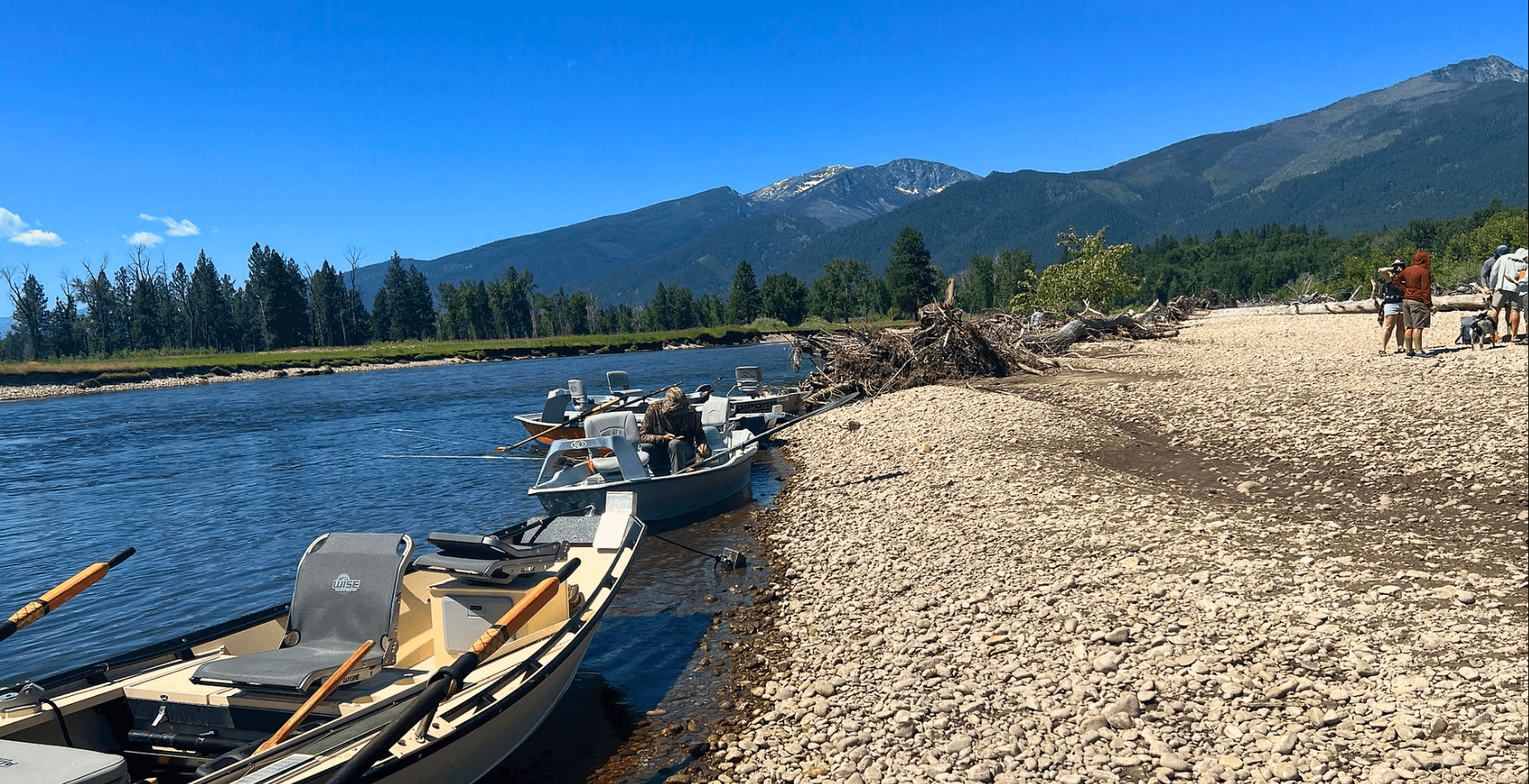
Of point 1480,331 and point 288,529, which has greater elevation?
point 1480,331

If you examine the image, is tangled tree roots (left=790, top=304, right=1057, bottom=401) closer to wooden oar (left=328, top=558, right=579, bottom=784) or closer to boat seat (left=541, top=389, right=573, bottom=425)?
boat seat (left=541, top=389, right=573, bottom=425)

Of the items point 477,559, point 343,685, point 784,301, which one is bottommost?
point 343,685

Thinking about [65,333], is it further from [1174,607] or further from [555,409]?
[1174,607]

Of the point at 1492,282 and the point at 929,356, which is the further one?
the point at 929,356

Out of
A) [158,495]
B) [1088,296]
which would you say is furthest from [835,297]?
[158,495]

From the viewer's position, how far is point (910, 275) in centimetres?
13350

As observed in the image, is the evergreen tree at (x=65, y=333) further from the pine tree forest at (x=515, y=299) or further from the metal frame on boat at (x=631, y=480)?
the metal frame on boat at (x=631, y=480)

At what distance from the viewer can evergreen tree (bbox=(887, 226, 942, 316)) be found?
434ft

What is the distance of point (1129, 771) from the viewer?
219 inches

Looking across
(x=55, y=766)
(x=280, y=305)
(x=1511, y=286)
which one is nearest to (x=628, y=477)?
(x=55, y=766)

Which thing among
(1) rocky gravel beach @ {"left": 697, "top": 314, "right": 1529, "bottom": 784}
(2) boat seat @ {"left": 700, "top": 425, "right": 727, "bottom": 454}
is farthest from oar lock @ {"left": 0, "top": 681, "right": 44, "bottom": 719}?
(2) boat seat @ {"left": 700, "top": 425, "right": 727, "bottom": 454}

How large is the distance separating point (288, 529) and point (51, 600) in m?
12.3

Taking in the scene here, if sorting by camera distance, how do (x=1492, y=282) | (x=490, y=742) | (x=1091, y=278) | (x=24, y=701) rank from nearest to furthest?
(x=24, y=701), (x=490, y=742), (x=1492, y=282), (x=1091, y=278)

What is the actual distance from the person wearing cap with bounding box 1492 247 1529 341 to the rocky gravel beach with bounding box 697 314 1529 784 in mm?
3415
